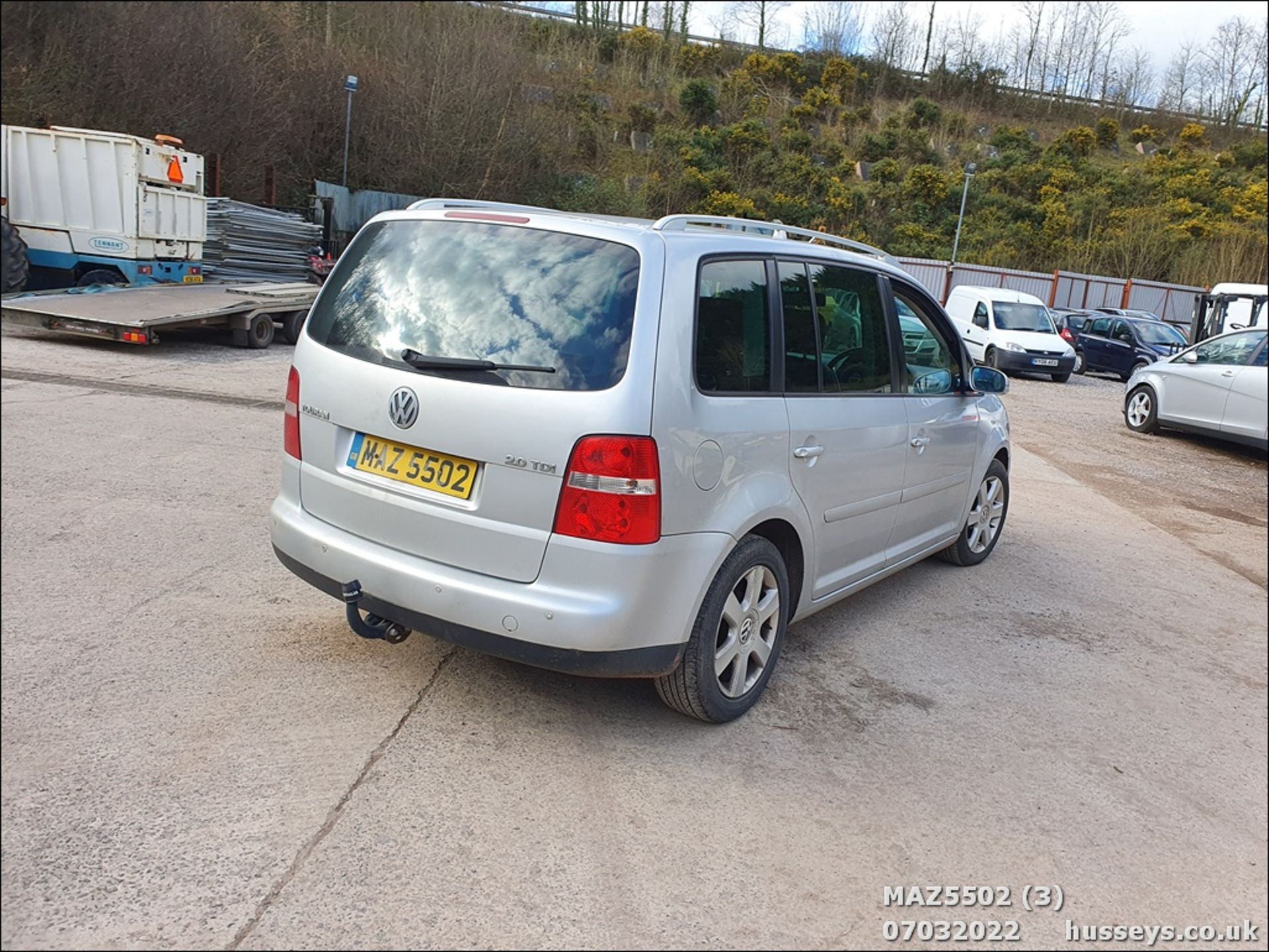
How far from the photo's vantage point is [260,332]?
1371cm

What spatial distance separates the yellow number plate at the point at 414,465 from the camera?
3.17 meters

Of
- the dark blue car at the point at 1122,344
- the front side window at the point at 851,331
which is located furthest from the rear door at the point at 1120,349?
the front side window at the point at 851,331

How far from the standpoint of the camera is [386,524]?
3322 mm

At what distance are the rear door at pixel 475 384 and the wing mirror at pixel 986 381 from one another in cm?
291

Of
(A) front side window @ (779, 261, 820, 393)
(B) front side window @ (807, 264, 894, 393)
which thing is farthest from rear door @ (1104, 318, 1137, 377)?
(A) front side window @ (779, 261, 820, 393)

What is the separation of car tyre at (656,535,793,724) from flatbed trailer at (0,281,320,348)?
8.55 metres

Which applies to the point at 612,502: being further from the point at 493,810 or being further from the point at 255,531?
the point at 255,531

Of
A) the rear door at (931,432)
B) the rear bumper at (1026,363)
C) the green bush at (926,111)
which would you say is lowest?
the rear bumper at (1026,363)

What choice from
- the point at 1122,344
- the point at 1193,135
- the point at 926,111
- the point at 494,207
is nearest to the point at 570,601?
the point at 494,207

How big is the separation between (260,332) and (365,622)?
450 inches

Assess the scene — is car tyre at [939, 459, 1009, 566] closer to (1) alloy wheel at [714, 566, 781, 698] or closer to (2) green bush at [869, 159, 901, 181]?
(1) alloy wheel at [714, 566, 781, 698]

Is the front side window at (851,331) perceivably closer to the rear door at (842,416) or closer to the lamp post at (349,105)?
the rear door at (842,416)

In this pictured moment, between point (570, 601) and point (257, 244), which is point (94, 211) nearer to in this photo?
point (257, 244)

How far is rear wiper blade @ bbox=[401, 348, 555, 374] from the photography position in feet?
10.3
